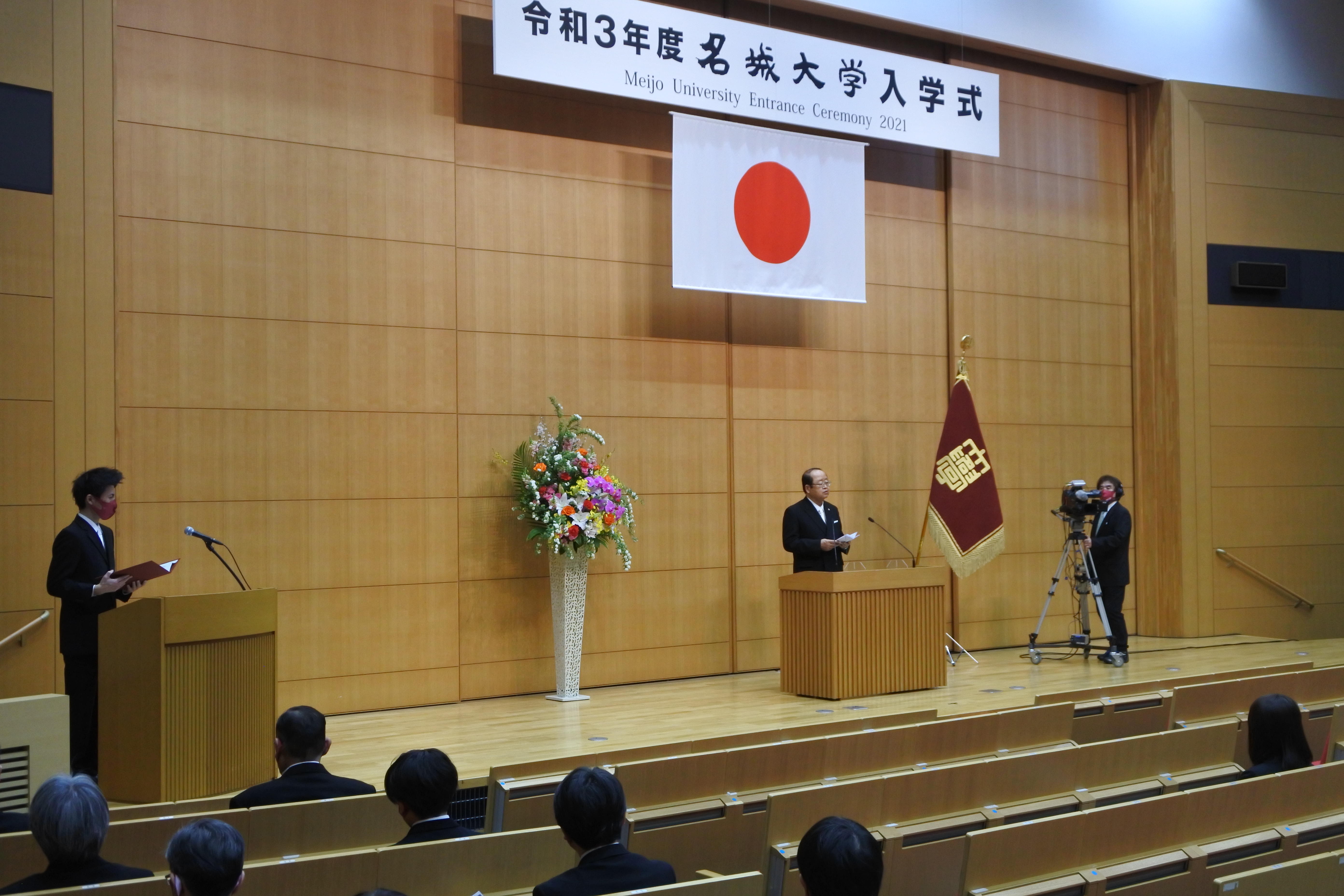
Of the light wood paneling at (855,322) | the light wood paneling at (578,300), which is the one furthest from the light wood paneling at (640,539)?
the light wood paneling at (855,322)

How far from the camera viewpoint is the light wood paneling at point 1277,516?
9.65m

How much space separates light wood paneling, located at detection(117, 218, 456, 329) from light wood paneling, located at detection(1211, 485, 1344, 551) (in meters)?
6.55

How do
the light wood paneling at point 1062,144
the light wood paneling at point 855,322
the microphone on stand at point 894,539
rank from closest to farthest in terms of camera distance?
the light wood paneling at point 855,322, the microphone on stand at point 894,539, the light wood paneling at point 1062,144

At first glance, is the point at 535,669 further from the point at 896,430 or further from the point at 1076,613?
the point at 1076,613

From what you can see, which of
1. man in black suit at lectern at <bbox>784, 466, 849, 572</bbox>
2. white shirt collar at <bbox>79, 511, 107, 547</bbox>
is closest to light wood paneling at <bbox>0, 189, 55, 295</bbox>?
white shirt collar at <bbox>79, 511, 107, 547</bbox>

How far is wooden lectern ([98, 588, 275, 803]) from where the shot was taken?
4348mm

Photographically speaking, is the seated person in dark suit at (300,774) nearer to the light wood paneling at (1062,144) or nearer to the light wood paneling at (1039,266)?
the light wood paneling at (1039,266)

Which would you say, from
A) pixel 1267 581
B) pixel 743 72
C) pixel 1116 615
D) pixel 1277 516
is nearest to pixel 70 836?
pixel 743 72

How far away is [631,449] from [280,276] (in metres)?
2.40

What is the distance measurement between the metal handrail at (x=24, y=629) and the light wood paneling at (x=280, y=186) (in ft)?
6.81

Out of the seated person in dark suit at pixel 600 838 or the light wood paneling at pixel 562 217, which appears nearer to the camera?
the seated person in dark suit at pixel 600 838

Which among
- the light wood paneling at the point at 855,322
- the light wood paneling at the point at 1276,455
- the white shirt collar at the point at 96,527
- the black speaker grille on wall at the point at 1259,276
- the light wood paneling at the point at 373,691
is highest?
the black speaker grille on wall at the point at 1259,276

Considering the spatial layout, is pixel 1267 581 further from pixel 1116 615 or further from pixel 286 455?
pixel 286 455

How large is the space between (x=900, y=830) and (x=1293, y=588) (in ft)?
27.2
